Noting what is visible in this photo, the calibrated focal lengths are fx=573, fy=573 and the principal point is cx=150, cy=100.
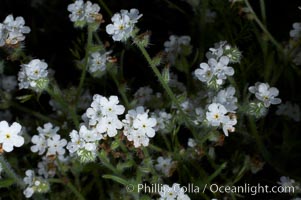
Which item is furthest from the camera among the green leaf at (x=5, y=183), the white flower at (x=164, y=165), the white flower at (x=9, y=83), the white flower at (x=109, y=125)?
the white flower at (x=9, y=83)

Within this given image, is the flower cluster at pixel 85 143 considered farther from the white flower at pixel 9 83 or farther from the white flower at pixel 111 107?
the white flower at pixel 9 83

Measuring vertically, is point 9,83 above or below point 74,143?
above

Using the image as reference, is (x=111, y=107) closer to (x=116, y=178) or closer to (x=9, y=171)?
(x=116, y=178)

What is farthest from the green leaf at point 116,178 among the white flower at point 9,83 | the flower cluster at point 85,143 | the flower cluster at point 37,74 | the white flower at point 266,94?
the white flower at point 9,83

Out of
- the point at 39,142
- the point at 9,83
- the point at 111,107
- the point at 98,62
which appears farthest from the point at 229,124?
the point at 9,83

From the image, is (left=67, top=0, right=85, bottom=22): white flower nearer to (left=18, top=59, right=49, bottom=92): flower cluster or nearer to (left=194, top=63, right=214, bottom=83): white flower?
(left=18, top=59, right=49, bottom=92): flower cluster

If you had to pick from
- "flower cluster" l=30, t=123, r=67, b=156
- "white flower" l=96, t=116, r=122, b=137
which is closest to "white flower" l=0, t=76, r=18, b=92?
"flower cluster" l=30, t=123, r=67, b=156
